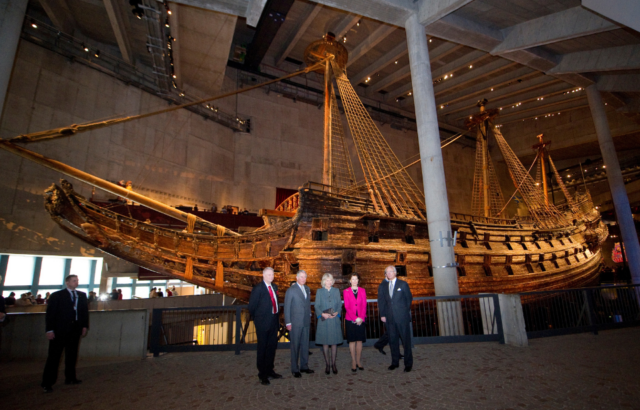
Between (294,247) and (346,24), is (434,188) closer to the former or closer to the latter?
(294,247)

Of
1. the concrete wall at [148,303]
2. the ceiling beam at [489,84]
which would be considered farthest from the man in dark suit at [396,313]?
the ceiling beam at [489,84]

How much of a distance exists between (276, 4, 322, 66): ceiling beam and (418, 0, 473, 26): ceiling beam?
24.1 feet

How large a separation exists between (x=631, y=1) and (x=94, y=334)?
6.95m

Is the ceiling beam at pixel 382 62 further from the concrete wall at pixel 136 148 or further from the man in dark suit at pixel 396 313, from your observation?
the man in dark suit at pixel 396 313

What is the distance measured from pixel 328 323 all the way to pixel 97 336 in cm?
346

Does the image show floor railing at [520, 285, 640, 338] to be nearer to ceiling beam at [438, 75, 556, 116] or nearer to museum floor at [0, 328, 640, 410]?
museum floor at [0, 328, 640, 410]

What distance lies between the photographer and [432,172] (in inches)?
249

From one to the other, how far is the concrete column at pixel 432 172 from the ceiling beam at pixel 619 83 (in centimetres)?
867

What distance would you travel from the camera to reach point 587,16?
24.1 feet

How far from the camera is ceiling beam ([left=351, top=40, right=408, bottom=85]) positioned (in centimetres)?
1566

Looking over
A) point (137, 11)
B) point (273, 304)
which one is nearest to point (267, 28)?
point (137, 11)

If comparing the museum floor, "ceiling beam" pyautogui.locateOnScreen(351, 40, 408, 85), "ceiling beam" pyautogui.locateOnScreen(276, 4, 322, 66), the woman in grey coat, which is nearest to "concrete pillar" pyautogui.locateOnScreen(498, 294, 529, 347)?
the museum floor

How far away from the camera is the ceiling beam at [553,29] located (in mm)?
7254

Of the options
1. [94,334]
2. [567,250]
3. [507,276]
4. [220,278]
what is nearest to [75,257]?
[220,278]
